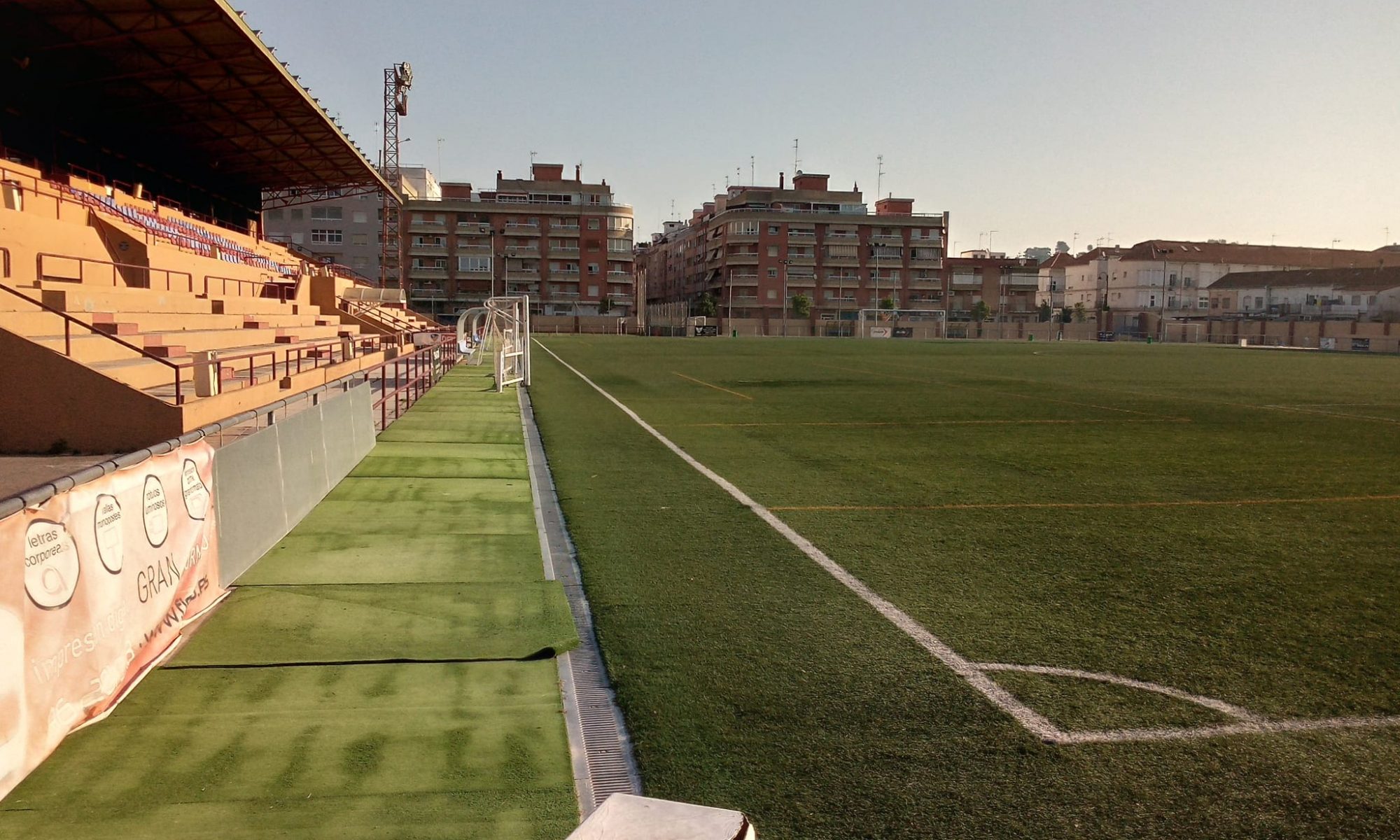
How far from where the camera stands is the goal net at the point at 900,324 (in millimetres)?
107594

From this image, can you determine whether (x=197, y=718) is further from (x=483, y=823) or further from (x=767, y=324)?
(x=767, y=324)

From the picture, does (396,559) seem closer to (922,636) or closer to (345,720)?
(345,720)

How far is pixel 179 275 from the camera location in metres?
24.5

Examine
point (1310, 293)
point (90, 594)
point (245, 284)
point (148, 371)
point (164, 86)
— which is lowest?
point (90, 594)

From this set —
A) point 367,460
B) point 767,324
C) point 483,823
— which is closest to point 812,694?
point 483,823

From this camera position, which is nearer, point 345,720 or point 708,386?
point 345,720

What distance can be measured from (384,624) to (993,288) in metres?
131

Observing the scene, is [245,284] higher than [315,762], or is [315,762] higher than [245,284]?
[245,284]

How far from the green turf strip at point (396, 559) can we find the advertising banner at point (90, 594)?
51.1 inches

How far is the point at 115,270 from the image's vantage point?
21656mm

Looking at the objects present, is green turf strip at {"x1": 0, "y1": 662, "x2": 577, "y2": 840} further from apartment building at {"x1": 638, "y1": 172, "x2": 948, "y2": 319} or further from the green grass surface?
apartment building at {"x1": 638, "y1": 172, "x2": 948, "y2": 319}

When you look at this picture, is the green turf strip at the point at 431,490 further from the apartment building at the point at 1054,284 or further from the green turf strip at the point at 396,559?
the apartment building at the point at 1054,284

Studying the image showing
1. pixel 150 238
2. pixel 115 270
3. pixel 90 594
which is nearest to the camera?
pixel 90 594

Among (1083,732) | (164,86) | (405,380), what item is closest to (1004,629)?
(1083,732)
